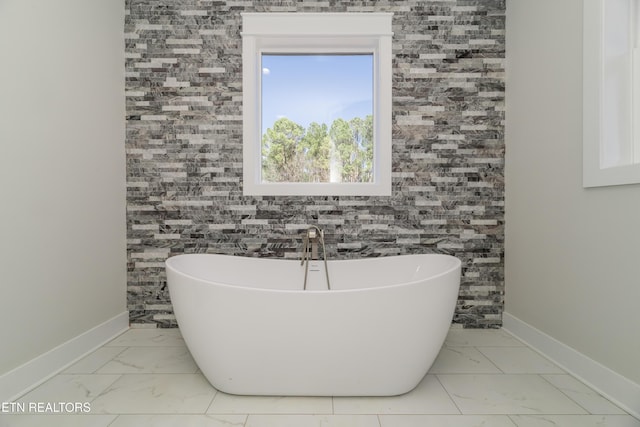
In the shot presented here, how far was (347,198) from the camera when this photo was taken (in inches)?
107

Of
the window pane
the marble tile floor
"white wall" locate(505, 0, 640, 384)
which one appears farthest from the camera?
the window pane

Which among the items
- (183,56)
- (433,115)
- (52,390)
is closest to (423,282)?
(433,115)

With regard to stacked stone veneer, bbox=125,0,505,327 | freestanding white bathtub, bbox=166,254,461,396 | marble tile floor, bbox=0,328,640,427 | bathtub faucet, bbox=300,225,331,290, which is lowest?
marble tile floor, bbox=0,328,640,427

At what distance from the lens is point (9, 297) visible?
1.73 metres

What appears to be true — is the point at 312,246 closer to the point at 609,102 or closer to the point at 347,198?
the point at 347,198

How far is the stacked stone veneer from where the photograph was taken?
2705mm

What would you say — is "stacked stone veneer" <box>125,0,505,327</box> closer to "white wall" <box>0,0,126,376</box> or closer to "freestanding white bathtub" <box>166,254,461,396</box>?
"white wall" <box>0,0,126,376</box>

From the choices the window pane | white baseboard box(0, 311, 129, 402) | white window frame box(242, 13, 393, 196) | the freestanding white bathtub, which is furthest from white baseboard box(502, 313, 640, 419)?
white baseboard box(0, 311, 129, 402)

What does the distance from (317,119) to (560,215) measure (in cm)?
188

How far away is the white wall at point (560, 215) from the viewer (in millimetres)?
1696

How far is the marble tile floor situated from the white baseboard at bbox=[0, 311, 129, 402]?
0.16ft

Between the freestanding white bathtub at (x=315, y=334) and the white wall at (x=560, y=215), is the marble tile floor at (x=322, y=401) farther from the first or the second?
the white wall at (x=560, y=215)

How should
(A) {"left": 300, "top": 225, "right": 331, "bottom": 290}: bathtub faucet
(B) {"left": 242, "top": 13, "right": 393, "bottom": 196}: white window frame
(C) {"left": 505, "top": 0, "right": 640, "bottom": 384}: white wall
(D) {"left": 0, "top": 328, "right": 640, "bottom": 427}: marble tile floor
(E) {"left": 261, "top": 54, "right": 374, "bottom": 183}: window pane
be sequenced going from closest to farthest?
1. (D) {"left": 0, "top": 328, "right": 640, "bottom": 427}: marble tile floor
2. (C) {"left": 505, "top": 0, "right": 640, "bottom": 384}: white wall
3. (A) {"left": 300, "top": 225, "right": 331, "bottom": 290}: bathtub faucet
4. (B) {"left": 242, "top": 13, "right": 393, "bottom": 196}: white window frame
5. (E) {"left": 261, "top": 54, "right": 374, "bottom": 183}: window pane

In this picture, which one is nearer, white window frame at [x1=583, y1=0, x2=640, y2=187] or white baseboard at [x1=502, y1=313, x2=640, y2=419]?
white baseboard at [x1=502, y1=313, x2=640, y2=419]
